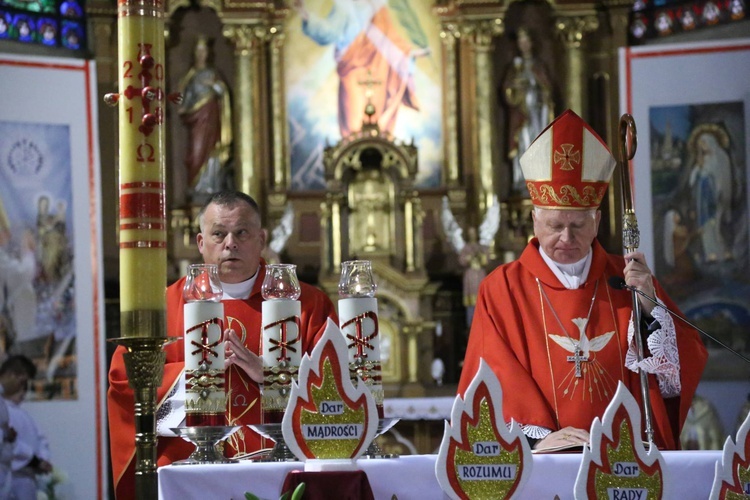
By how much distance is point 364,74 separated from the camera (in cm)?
1084

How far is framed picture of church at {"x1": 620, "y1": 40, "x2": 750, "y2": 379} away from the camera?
1034 centimetres

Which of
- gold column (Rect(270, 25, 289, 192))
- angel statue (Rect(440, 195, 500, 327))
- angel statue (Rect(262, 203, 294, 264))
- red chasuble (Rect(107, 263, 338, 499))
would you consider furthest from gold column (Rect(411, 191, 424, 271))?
red chasuble (Rect(107, 263, 338, 499))

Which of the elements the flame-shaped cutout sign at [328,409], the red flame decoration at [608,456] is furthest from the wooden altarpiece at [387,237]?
the red flame decoration at [608,456]

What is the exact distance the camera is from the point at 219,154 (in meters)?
10.6

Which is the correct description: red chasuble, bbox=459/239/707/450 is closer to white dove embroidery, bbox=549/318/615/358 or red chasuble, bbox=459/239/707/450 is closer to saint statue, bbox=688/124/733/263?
white dove embroidery, bbox=549/318/615/358

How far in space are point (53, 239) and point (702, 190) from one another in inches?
214

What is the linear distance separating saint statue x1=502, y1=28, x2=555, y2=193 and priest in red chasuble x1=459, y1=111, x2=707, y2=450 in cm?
591

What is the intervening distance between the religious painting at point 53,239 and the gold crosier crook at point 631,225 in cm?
635

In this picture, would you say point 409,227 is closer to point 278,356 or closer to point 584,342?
point 584,342

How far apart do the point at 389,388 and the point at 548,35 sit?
350 cm

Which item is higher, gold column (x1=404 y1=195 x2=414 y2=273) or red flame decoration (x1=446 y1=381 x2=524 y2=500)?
gold column (x1=404 y1=195 x2=414 y2=273)

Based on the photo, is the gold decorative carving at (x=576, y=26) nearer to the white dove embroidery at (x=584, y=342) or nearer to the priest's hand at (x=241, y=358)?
the white dove embroidery at (x=584, y=342)

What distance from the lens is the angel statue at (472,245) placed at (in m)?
9.98

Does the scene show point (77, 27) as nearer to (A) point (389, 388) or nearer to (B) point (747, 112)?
(A) point (389, 388)
